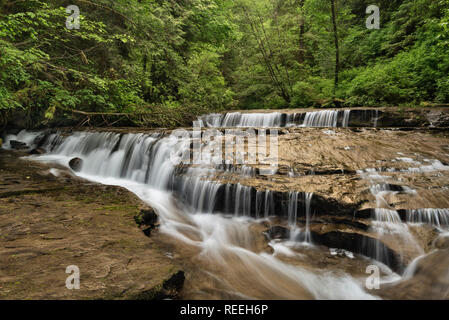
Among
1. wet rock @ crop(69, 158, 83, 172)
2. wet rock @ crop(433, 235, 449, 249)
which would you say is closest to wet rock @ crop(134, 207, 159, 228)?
wet rock @ crop(433, 235, 449, 249)

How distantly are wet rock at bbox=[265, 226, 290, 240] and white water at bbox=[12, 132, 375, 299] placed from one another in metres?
0.33

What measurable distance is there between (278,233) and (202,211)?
159cm

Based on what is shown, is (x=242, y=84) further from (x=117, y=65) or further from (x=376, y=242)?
(x=376, y=242)

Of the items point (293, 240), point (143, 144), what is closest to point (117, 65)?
point (143, 144)

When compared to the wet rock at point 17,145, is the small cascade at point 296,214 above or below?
below

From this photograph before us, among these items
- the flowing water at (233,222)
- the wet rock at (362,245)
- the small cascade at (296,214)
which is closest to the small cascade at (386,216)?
the flowing water at (233,222)

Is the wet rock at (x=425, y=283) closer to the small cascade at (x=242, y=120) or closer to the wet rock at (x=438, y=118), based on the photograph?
the wet rock at (x=438, y=118)

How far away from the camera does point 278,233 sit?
3936mm

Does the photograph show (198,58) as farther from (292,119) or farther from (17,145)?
(17,145)

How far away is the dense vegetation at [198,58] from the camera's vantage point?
6.25m

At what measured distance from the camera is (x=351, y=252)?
347 centimetres

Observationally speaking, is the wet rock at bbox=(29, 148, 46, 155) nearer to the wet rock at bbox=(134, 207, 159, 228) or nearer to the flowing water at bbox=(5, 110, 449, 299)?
the flowing water at bbox=(5, 110, 449, 299)

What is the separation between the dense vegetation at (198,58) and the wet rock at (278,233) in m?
→ 5.36

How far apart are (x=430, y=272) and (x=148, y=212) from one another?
3.91 m
